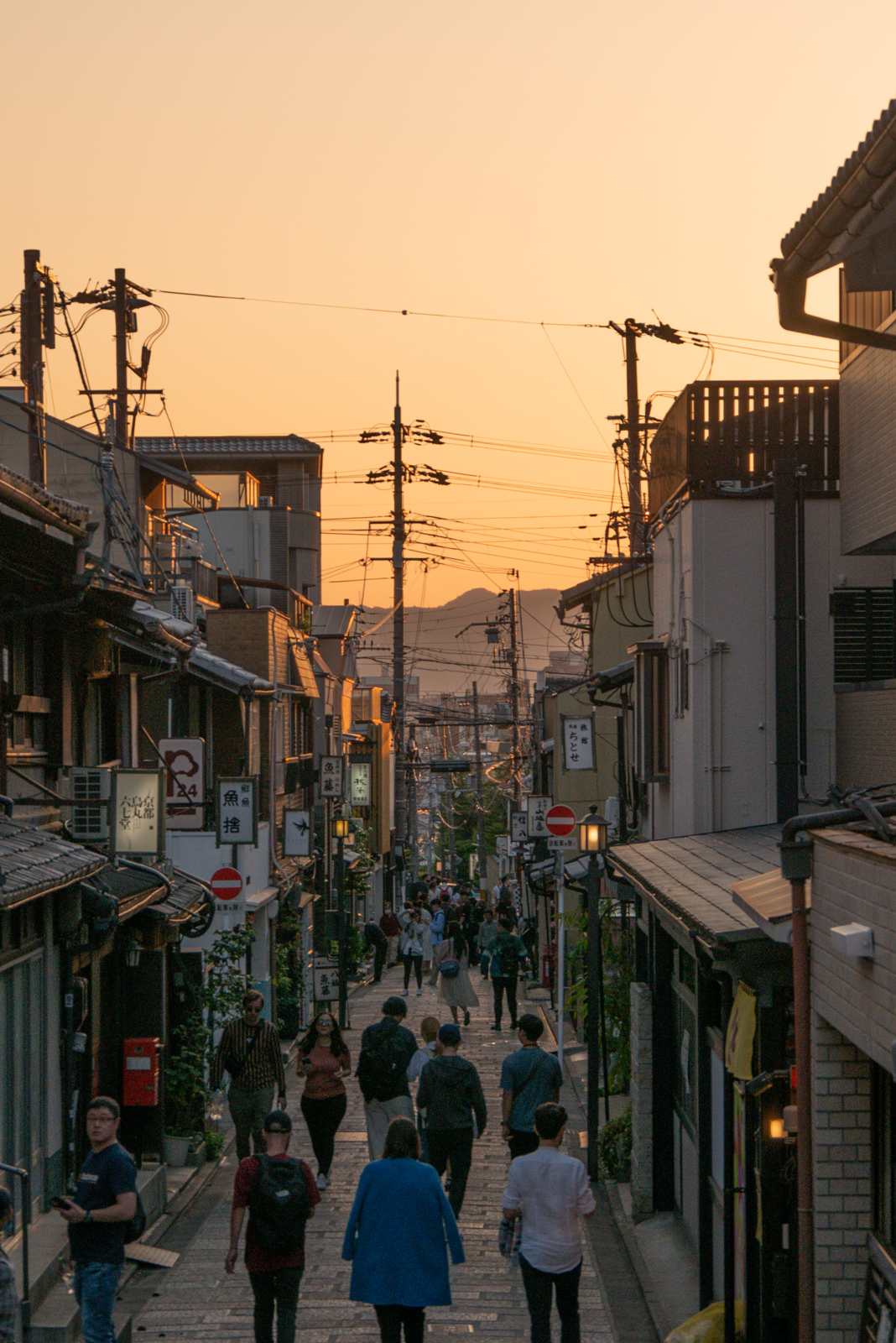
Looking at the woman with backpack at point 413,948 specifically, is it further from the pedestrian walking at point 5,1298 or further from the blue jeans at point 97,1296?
the pedestrian walking at point 5,1298

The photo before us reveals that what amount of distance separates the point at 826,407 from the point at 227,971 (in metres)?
10.7

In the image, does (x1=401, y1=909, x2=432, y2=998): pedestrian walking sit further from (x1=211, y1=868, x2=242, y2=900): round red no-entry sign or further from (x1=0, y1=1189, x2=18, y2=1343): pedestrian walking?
(x1=0, y1=1189, x2=18, y2=1343): pedestrian walking

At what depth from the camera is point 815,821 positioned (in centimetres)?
677

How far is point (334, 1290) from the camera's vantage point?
11.4 meters

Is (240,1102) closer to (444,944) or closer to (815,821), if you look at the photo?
(815,821)

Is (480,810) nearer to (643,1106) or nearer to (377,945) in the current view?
(377,945)

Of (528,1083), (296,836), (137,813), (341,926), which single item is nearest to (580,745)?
(341,926)

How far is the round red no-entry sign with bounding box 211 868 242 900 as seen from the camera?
1939 cm

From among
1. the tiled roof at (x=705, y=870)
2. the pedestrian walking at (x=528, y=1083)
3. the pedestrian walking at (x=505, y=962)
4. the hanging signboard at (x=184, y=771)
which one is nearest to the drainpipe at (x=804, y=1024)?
the tiled roof at (x=705, y=870)

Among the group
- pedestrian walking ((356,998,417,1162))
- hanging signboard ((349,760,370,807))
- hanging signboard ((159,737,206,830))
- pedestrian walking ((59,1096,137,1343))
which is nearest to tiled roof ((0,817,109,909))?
pedestrian walking ((59,1096,137,1343))

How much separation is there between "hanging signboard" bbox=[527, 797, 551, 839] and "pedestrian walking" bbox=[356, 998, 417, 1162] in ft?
65.0

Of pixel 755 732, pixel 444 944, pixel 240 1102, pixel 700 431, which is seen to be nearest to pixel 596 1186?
pixel 240 1102

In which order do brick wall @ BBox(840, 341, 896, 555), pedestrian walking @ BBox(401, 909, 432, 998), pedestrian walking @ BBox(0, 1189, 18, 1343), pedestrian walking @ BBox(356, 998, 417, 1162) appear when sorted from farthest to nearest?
pedestrian walking @ BBox(401, 909, 432, 998) → pedestrian walking @ BBox(356, 998, 417, 1162) → brick wall @ BBox(840, 341, 896, 555) → pedestrian walking @ BBox(0, 1189, 18, 1343)

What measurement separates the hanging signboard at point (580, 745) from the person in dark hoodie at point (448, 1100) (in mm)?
16207
